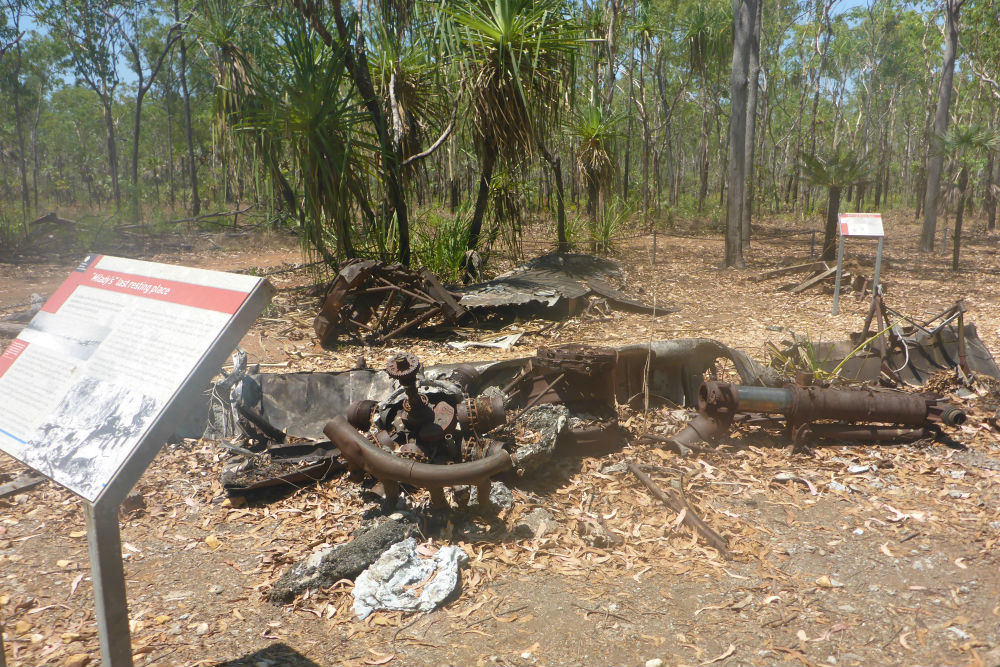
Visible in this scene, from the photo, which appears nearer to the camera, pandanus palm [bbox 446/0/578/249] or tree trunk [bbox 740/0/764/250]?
pandanus palm [bbox 446/0/578/249]

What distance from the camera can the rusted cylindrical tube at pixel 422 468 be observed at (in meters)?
3.17

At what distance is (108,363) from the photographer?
2.12 meters

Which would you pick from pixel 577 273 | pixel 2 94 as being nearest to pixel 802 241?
pixel 577 273

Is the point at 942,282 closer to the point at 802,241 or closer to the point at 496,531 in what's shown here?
→ the point at 802,241

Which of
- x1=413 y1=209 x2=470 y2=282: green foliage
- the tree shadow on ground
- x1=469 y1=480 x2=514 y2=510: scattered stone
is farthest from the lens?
x1=413 y1=209 x2=470 y2=282: green foliage

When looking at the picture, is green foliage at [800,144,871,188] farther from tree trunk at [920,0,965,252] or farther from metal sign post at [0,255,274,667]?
metal sign post at [0,255,274,667]

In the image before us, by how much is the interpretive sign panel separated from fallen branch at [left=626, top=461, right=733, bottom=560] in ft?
7.74

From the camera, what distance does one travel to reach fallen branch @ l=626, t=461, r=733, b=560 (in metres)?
3.30

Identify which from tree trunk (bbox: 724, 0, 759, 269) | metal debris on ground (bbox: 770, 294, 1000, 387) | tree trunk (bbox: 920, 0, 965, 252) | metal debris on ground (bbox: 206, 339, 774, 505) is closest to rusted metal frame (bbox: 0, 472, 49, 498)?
metal debris on ground (bbox: 206, 339, 774, 505)

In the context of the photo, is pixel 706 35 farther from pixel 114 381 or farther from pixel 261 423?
pixel 114 381

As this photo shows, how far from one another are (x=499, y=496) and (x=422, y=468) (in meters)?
0.62

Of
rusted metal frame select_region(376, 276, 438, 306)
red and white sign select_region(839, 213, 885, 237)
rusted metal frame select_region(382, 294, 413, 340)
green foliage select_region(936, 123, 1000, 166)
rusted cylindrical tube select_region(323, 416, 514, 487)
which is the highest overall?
green foliage select_region(936, 123, 1000, 166)

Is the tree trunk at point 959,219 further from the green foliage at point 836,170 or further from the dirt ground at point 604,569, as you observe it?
the dirt ground at point 604,569

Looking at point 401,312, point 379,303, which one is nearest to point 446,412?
point 401,312
